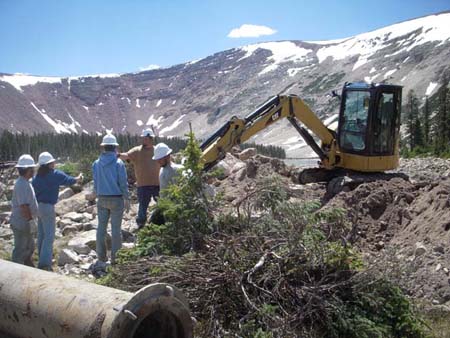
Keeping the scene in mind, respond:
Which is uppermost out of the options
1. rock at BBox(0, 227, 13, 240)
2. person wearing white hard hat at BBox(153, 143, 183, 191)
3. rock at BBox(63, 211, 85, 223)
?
person wearing white hard hat at BBox(153, 143, 183, 191)

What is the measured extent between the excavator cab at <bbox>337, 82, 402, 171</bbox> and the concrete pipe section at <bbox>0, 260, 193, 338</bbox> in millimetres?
8265

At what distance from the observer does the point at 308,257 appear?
5395mm

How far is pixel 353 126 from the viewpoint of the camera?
1202 cm

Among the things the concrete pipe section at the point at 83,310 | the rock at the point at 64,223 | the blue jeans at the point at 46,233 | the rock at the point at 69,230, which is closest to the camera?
the concrete pipe section at the point at 83,310

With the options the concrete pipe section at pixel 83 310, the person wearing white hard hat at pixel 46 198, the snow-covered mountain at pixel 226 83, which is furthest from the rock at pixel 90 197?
the snow-covered mountain at pixel 226 83

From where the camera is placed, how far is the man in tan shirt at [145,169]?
8738 mm

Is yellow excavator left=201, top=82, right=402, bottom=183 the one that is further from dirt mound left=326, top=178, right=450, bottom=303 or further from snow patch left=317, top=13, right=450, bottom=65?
snow patch left=317, top=13, right=450, bottom=65

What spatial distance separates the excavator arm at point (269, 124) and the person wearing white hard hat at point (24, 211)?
3.02m

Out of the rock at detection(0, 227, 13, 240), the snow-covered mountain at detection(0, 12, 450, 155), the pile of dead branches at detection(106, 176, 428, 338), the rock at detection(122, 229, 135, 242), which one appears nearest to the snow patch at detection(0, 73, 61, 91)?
the snow-covered mountain at detection(0, 12, 450, 155)

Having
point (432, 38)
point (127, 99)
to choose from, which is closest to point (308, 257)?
point (432, 38)

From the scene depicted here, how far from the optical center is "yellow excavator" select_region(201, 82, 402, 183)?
37.4 ft

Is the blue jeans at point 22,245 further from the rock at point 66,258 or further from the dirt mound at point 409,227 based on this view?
the dirt mound at point 409,227

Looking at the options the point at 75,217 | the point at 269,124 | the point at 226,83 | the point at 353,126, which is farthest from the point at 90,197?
the point at 226,83

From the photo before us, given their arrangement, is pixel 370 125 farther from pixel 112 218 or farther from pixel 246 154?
pixel 112 218
